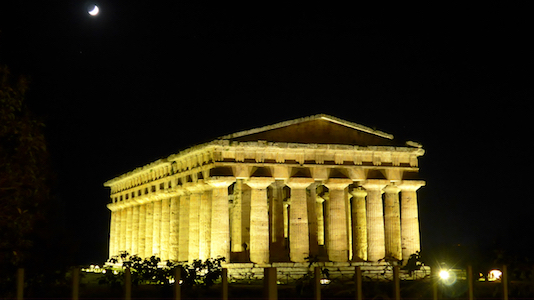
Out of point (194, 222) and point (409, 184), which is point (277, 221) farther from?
point (409, 184)

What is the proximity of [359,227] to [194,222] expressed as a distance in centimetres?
970

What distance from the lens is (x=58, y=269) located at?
23.1 meters

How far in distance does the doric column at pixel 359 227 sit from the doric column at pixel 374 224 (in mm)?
1613

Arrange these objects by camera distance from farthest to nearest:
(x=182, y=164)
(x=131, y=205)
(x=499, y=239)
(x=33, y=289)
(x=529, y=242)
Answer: (x=131, y=205) < (x=182, y=164) < (x=529, y=242) < (x=33, y=289) < (x=499, y=239)

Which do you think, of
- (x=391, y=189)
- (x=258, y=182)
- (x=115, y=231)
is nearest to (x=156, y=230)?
(x=258, y=182)

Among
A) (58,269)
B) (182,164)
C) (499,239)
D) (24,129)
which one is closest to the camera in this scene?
(24,129)

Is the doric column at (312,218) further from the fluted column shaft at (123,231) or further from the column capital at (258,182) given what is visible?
the fluted column shaft at (123,231)

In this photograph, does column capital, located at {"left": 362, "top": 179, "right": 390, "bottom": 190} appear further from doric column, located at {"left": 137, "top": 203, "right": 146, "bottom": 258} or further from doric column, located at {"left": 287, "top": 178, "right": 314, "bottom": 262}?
doric column, located at {"left": 137, "top": 203, "right": 146, "bottom": 258}

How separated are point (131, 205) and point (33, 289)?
33.1 metres

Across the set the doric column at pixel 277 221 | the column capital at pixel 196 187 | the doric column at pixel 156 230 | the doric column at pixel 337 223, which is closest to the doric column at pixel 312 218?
the doric column at pixel 277 221

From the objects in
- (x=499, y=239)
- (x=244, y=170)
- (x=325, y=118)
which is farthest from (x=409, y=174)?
(x=499, y=239)

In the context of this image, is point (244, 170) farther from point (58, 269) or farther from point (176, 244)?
point (58, 269)

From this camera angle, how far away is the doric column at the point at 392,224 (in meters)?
40.8

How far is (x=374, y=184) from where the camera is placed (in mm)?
40156
